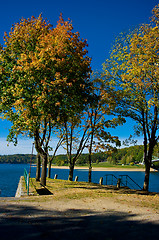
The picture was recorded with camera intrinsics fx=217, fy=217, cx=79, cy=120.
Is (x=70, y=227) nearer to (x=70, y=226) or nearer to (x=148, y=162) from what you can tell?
(x=70, y=226)

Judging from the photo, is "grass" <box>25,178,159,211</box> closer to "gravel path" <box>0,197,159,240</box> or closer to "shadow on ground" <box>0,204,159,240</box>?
"gravel path" <box>0,197,159,240</box>

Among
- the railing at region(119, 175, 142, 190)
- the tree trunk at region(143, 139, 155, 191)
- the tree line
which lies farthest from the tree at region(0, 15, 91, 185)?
the railing at region(119, 175, 142, 190)

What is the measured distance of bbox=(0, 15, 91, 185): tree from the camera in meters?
15.0

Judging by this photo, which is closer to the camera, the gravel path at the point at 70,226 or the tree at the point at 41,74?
the gravel path at the point at 70,226

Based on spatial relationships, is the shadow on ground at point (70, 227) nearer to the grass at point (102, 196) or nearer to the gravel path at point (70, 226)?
the gravel path at point (70, 226)

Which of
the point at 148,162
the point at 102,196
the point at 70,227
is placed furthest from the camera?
the point at 148,162

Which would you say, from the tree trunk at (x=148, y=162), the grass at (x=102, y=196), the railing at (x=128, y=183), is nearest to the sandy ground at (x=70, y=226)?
the grass at (x=102, y=196)

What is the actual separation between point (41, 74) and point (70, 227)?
11262 millimetres

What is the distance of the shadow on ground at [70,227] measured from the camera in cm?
575

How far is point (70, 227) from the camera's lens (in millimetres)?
6594

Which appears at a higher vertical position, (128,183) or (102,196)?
(102,196)

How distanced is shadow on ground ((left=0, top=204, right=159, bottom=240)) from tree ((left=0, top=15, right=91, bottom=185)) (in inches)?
322

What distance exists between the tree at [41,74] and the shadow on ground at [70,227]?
8.17 meters

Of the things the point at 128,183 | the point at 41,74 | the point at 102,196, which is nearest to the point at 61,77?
the point at 41,74
